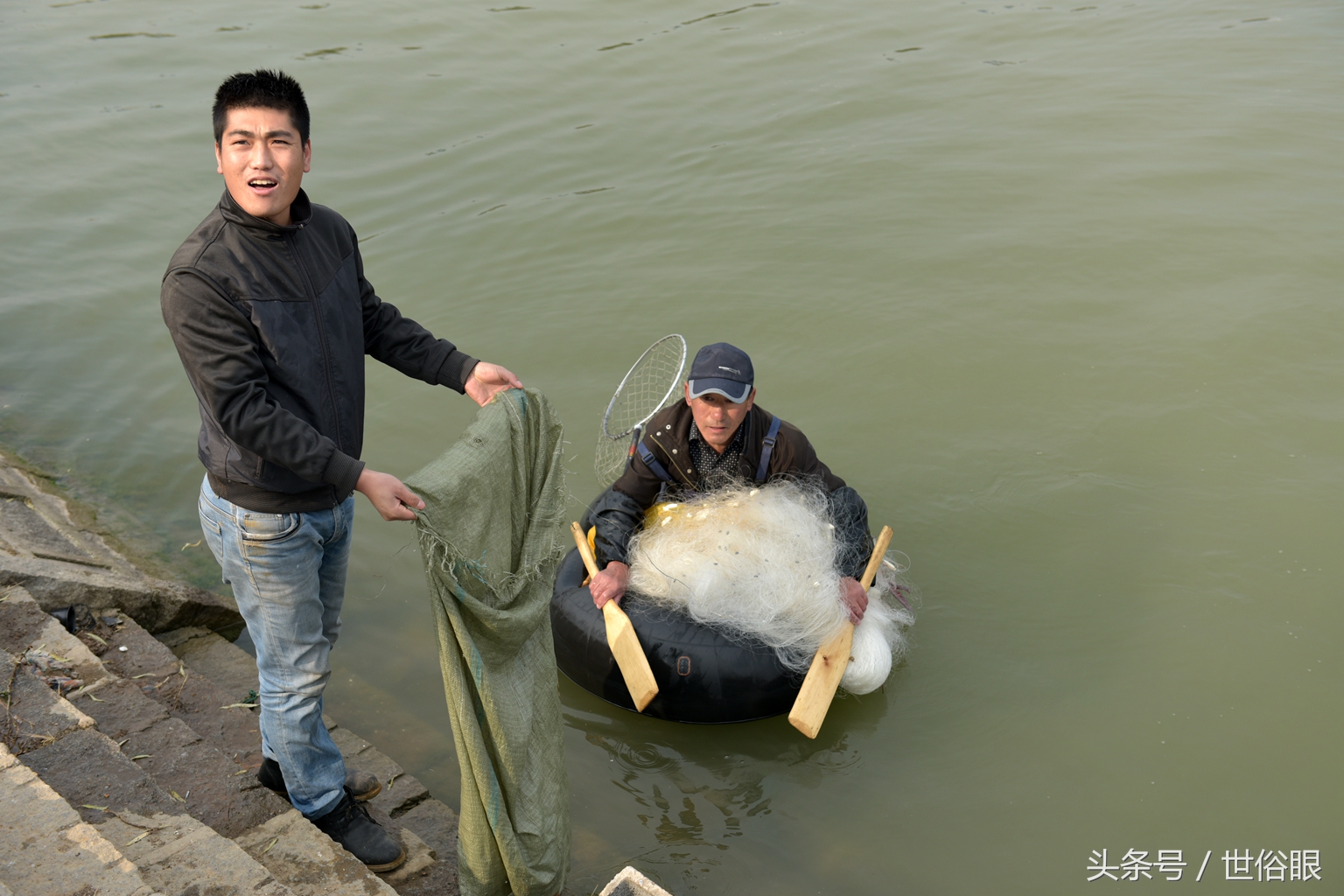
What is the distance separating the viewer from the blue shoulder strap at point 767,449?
16.7 feet

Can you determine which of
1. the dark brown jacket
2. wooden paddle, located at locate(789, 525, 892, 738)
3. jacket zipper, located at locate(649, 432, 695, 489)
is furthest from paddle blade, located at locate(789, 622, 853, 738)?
jacket zipper, located at locate(649, 432, 695, 489)

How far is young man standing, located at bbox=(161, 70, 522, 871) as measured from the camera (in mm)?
2764

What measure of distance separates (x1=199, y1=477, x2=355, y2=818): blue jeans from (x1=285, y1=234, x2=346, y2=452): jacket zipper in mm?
307

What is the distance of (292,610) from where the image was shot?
314 centimetres

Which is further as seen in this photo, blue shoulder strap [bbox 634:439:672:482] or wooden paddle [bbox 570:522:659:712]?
blue shoulder strap [bbox 634:439:672:482]

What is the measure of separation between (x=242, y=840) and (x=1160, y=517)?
16.6 ft

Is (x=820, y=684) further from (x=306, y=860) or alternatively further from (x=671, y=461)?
(x=306, y=860)

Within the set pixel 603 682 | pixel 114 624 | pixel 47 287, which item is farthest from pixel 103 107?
pixel 603 682

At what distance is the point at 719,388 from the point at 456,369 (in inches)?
64.0

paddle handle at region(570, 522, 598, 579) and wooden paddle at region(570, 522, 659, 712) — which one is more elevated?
paddle handle at region(570, 522, 598, 579)

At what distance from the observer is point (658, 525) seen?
5.22 m

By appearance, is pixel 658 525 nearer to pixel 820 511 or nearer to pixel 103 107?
pixel 820 511

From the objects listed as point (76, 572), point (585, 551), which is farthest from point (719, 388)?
point (76, 572)

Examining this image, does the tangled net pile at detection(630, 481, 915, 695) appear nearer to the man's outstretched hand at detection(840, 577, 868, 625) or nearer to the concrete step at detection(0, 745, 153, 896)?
the man's outstretched hand at detection(840, 577, 868, 625)
